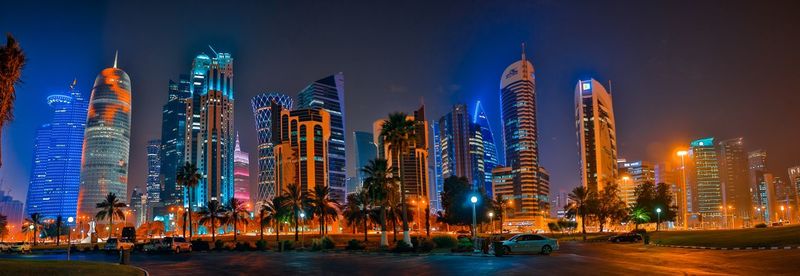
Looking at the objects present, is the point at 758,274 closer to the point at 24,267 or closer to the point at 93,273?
the point at 93,273

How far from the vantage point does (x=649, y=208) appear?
10806cm

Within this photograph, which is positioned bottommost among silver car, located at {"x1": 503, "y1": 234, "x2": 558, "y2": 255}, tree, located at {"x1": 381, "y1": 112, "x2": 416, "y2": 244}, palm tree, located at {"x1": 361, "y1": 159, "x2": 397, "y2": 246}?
silver car, located at {"x1": 503, "y1": 234, "x2": 558, "y2": 255}

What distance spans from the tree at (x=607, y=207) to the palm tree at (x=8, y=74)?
11020 centimetres

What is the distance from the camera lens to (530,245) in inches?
1601

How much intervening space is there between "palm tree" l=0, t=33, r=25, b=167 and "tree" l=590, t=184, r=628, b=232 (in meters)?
110

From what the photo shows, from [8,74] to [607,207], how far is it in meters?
122

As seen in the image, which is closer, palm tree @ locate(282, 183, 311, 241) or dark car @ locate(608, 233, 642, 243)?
dark car @ locate(608, 233, 642, 243)

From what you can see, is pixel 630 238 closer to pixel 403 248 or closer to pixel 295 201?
pixel 403 248

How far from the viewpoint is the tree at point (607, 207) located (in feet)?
403

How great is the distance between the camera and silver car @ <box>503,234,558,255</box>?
4041 centimetres

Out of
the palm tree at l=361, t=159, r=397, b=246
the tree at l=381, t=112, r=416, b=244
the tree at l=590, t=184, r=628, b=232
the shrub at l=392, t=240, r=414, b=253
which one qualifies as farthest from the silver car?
the tree at l=590, t=184, r=628, b=232

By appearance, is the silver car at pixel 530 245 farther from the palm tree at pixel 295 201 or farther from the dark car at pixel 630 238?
the palm tree at pixel 295 201

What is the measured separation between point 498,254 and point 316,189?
208 ft

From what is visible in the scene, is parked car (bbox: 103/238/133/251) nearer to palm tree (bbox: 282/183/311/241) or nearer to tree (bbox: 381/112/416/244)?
palm tree (bbox: 282/183/311/241)
